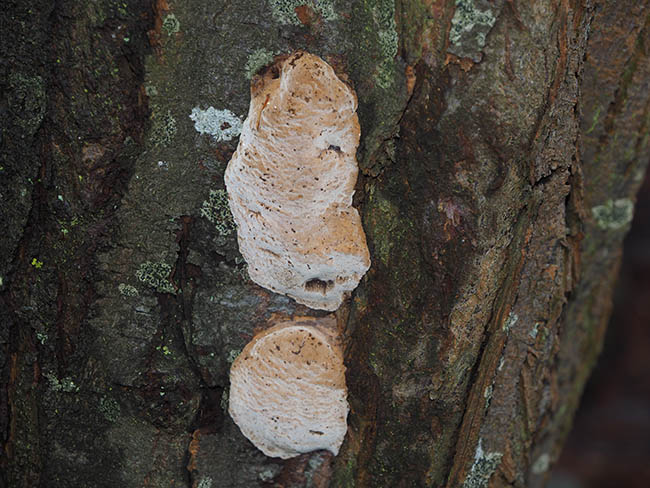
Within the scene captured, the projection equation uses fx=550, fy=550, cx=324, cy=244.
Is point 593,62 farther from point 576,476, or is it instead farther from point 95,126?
point 576,476

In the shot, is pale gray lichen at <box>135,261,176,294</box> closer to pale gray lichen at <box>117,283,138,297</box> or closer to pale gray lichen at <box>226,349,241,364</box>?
pale gray lichen at <box>117,283,138,297</box>

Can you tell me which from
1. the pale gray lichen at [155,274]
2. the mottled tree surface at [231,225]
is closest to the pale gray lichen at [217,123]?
the mottled tree surface at [231,225]

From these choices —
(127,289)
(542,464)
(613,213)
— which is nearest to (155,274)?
(127,289)

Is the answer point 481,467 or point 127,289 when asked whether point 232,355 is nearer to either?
point 127,289

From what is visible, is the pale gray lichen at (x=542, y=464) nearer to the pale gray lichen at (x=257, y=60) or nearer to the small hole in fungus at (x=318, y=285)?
the small hole in fungus at (x=318, y=285)

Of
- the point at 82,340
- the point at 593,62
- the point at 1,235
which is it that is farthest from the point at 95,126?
the point at 593,62

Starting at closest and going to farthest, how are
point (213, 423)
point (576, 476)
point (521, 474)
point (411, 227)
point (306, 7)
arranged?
point (306, 7)
point (411, 227)
point (213, 423)
point (521, 474)
point (576, 476)
